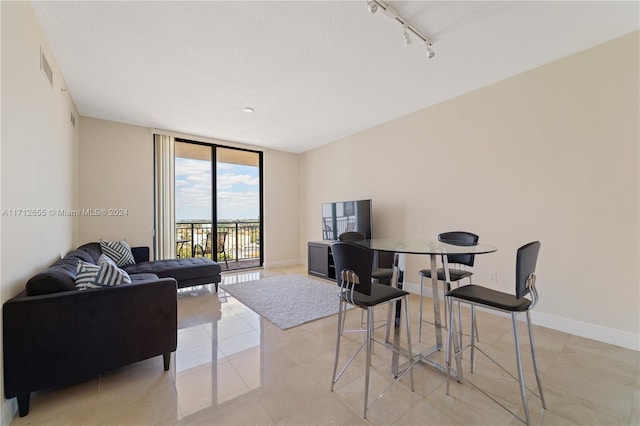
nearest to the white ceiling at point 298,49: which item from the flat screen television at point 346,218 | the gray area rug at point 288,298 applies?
the flat screen television at point 346,218

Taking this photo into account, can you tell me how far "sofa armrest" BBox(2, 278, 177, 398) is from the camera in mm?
1462

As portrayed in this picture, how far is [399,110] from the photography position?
3715mm

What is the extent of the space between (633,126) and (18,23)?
4537mm

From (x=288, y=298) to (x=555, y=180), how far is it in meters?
3.24

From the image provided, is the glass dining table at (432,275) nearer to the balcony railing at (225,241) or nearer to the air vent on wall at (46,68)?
the air vent on wall at (46,68)

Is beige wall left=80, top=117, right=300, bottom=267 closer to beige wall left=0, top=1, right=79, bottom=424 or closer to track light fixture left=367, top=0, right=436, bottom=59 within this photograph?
beige wall left=0, top=1, right=79, bottom=424

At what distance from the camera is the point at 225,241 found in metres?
5.93

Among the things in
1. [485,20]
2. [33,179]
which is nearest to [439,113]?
[485,20]

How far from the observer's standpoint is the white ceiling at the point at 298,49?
1.91 metres

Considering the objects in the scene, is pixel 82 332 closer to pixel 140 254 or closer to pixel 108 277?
pixel 108 277

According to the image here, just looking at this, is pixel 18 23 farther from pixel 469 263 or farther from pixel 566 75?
pixel 566 75

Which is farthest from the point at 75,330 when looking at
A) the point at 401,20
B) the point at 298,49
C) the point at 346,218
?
the point at 346,218

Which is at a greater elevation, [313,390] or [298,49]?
[298,49]

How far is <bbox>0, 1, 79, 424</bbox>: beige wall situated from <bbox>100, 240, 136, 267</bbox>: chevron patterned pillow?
0.77 metres
